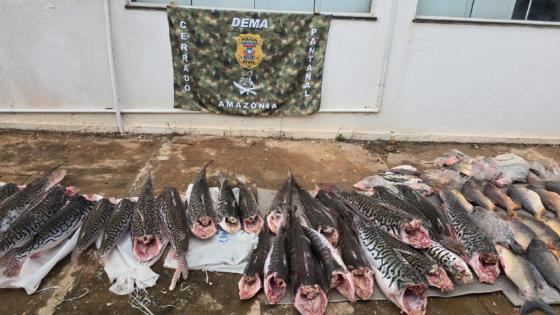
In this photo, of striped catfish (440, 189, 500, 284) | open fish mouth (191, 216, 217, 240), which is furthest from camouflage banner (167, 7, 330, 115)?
striped catfish (440, 189, 500, 284)

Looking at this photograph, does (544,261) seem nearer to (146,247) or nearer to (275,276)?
(275,276)

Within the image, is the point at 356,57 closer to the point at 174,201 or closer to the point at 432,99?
the point at 432,99

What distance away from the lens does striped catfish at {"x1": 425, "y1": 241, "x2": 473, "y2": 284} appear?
117 inches

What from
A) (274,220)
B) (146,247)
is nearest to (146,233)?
(146,247)

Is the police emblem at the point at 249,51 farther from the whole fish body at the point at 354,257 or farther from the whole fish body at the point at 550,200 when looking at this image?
the whole fish body at the point at 550,200

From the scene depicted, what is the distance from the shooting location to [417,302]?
9.05 feet

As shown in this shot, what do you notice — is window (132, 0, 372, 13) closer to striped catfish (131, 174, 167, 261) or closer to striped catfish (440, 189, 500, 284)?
striped catfish (131, 174, 167, 261)

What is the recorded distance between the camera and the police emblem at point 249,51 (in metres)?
5.14

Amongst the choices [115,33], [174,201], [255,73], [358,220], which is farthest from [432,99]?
[115,33]

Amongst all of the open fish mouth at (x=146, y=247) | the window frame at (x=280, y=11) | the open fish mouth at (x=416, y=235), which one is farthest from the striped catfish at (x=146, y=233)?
the window frame at (x=280, y=11)

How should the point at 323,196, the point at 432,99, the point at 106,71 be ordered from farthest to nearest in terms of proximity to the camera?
the point at 432,99 → the point at 106,71 → the point at 323,196

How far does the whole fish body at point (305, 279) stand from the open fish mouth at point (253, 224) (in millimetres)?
457

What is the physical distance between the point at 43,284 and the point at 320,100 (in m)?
4.08

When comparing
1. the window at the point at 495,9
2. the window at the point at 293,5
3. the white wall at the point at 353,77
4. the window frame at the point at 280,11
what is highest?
the window at the point at 495,9
